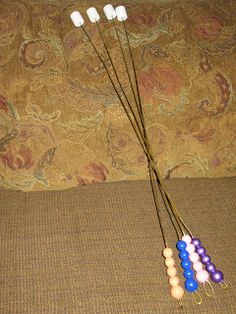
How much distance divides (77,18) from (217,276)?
2.49 ft

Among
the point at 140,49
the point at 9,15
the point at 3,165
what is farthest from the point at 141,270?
the point at 9,15

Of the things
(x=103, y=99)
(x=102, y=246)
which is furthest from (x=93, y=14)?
(x=102, y=246)

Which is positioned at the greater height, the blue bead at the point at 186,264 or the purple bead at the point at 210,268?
the blue bead at the point at 186,264

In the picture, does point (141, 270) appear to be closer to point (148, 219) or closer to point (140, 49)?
point (148, 219)

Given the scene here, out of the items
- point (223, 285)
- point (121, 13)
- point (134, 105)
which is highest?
point (121, 13)

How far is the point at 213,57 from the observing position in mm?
1013

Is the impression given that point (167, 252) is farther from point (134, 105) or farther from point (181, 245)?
point (134, 105)

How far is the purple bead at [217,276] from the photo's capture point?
79 cm

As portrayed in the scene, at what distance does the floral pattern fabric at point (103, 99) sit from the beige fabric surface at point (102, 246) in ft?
0.16

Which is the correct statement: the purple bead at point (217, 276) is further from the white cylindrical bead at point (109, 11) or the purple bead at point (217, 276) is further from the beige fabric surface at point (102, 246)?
the white cylindrical bead at point (109, 11)

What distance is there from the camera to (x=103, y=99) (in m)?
0.97

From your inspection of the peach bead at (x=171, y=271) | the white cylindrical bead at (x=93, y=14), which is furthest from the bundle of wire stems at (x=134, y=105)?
the peach bead at (x=171, y=271)

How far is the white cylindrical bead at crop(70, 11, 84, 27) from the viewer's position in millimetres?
992

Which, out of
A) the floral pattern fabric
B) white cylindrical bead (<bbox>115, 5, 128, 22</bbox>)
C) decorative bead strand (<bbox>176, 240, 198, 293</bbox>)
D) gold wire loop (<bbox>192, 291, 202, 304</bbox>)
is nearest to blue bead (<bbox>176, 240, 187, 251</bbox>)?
decorative bead strand (<bbox>176, 240, 198, 293</bbox>)
